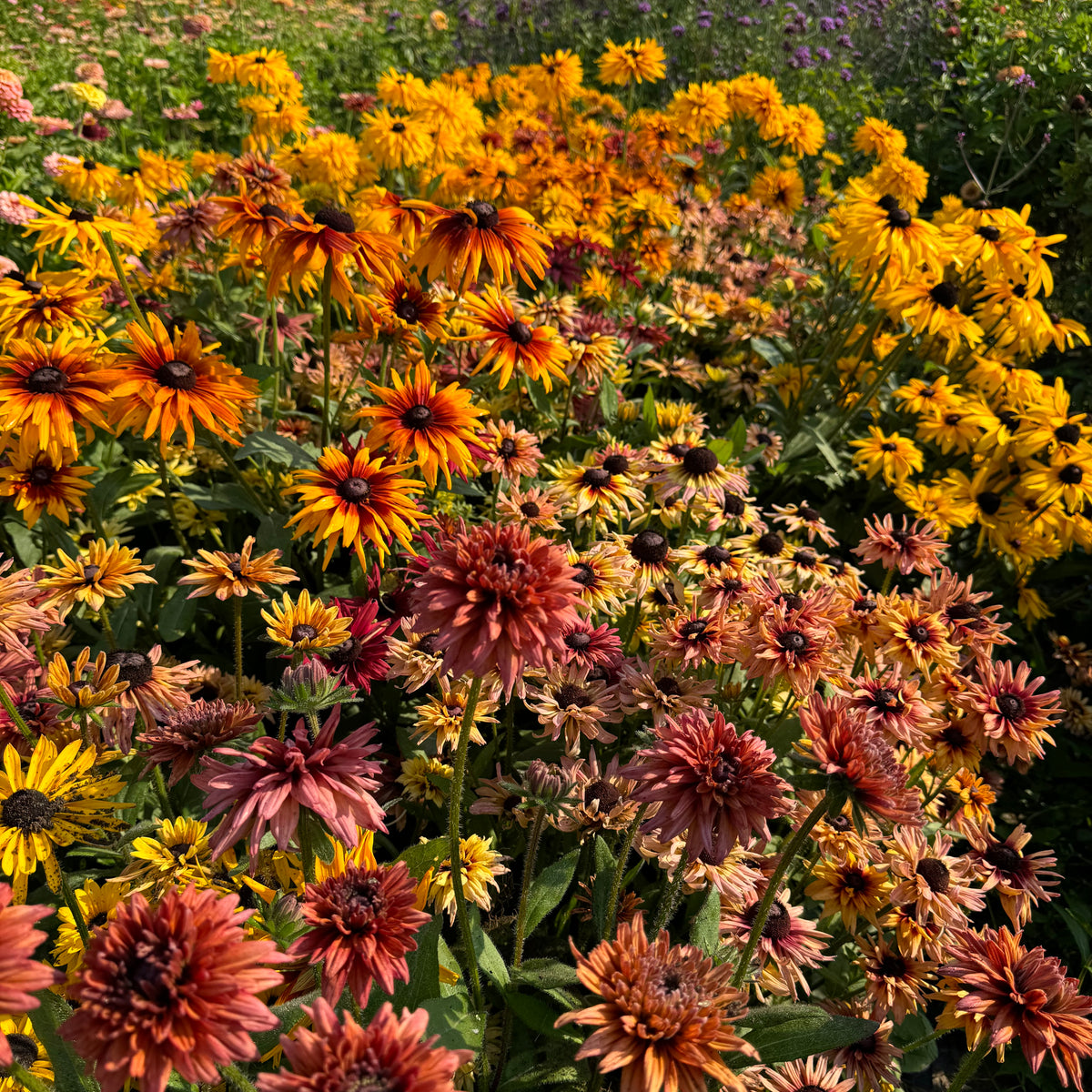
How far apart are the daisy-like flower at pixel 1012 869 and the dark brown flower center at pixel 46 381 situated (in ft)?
8.11

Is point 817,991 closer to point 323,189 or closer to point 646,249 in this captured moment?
point 646,249

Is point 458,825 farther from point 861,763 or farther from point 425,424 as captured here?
point 425,424

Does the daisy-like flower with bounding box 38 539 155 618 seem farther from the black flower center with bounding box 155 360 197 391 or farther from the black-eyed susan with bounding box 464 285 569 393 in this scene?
the black-eyed susan with bounding box 464 285 569 393

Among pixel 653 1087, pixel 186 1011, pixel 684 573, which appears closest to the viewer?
pixel 186 1011

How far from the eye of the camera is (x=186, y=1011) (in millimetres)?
870

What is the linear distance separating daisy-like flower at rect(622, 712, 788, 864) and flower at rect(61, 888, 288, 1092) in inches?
24.7

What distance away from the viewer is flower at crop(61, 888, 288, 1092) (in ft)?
2.82

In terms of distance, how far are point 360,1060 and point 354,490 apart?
4.29 ft

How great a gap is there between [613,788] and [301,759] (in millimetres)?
924

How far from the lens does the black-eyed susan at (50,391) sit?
197 cm

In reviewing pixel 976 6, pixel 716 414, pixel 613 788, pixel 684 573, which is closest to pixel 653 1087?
pixel 613 788

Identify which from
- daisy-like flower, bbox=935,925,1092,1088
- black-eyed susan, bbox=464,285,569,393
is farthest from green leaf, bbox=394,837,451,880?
black-eyed susan, bbox=464,285,569,393

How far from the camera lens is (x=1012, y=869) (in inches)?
80.1

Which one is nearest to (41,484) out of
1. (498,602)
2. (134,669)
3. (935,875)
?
(134,669)
